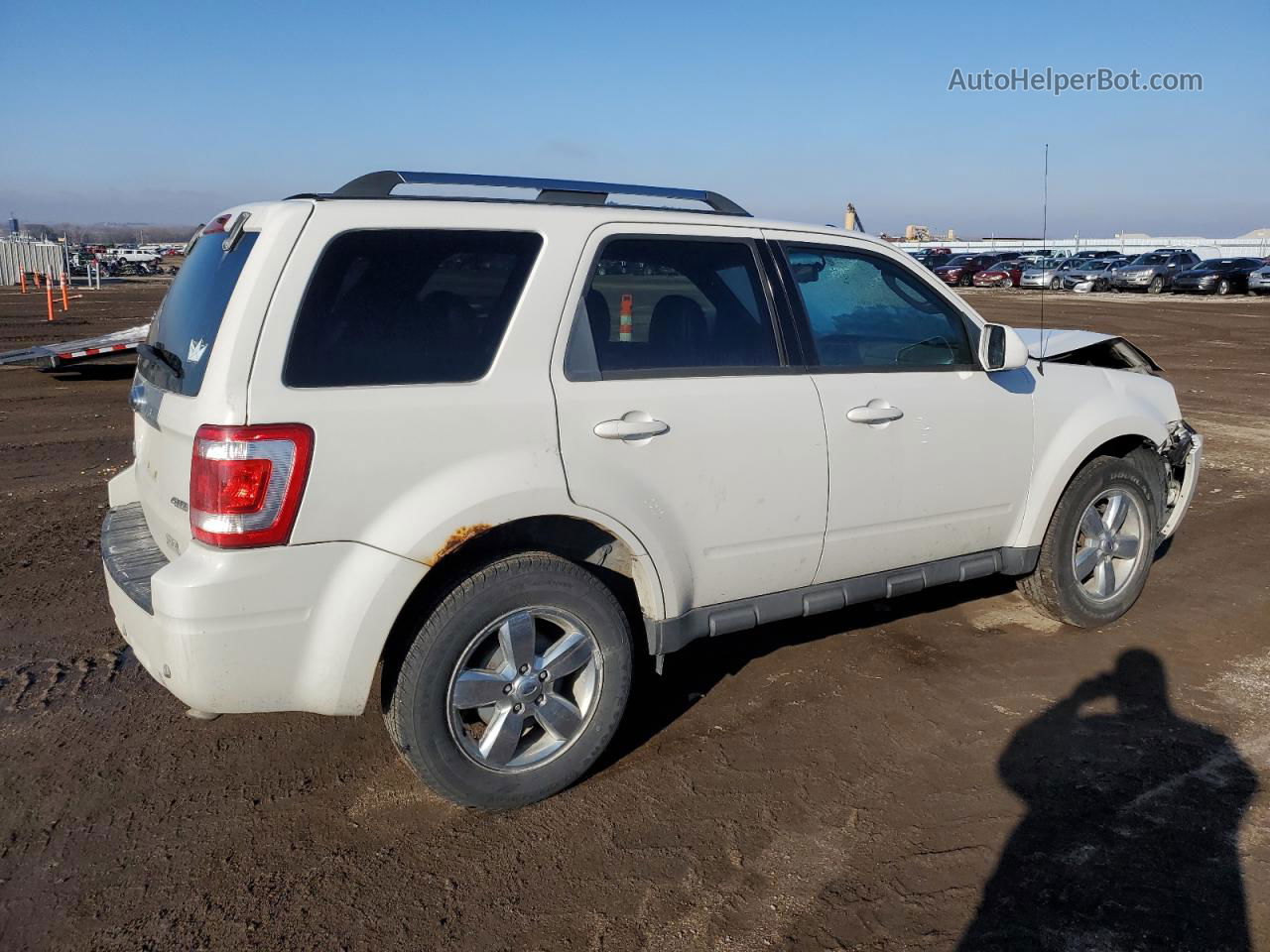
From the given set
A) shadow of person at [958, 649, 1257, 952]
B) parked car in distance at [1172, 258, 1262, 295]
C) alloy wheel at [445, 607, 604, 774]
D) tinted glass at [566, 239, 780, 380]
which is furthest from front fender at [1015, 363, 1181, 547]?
parked car in distance at [1172, 258, 1262, 295]

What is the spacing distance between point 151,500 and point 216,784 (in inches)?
40.1

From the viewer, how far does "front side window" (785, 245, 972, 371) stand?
4184mm

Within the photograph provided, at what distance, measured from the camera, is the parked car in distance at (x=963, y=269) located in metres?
48.3

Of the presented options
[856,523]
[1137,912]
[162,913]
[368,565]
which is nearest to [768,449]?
[856,523]

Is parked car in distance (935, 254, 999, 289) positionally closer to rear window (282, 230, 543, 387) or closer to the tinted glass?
the tinted glass

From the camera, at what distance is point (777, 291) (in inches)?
160

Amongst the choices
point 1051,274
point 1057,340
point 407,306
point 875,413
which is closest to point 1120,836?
point 875,413

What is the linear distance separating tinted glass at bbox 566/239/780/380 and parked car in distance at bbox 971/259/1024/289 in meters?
46.2

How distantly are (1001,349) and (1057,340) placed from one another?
1.00 meters

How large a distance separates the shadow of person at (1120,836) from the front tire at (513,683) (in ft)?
4.55

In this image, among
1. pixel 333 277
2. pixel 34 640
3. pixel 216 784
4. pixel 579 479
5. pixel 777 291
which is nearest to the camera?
pixel 333 277

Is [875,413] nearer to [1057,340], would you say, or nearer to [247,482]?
[1057,340]

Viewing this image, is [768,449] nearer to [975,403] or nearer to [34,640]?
[975,403]

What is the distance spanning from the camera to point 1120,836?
11.1 feet
